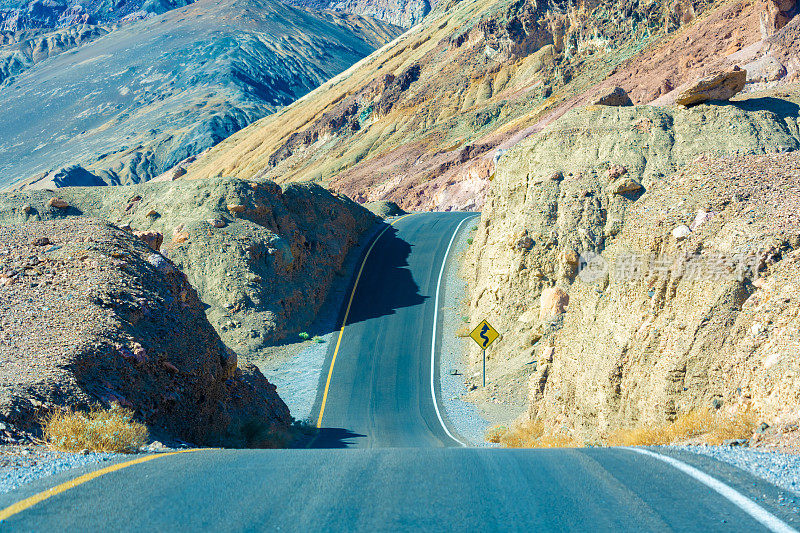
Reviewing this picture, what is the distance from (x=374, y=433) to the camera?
21594 millimetres

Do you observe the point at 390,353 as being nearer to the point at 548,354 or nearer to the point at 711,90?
the point at 548,354

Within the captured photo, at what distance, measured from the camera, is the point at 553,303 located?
24734 mm

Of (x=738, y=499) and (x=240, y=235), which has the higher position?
(x=240, y=235)

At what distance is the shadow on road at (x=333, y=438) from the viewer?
18969 mm

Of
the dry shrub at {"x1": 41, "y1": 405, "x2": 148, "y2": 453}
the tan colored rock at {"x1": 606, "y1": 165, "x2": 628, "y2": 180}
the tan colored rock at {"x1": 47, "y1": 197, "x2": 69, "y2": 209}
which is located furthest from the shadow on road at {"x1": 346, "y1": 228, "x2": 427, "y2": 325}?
the dry shrub at {"x1": 41, "y1": 405, "x2": 148, "y2": 453}

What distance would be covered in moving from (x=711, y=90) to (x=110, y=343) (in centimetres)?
2395

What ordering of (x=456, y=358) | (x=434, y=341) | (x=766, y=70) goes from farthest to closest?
(x=766, y=70), (x=434, y=341), (x=456, y=358)

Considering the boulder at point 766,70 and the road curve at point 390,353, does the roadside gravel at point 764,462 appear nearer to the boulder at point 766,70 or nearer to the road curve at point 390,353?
the road curve at point 390,353

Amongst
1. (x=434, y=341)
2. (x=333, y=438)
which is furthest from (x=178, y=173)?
(x=333, y=438)

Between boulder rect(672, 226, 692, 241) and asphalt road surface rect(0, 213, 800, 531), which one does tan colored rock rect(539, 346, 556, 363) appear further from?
asphalt road surface rect(0, 213, 800, 531)

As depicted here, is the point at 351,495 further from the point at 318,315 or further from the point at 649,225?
the point at 318,315

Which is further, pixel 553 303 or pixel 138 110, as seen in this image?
pixel 138 110

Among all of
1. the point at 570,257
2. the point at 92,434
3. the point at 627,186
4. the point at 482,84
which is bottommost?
A: the point at 92,434

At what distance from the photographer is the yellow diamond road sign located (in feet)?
80.5
